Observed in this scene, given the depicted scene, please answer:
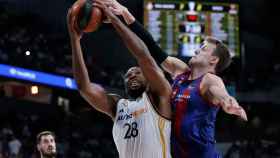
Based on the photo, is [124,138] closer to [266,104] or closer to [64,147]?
[64,147]

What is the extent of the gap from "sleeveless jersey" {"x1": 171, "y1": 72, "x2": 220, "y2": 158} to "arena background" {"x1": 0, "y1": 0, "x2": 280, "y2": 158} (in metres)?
9.43

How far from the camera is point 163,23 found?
519 inches

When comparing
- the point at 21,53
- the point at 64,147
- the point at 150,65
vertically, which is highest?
the point at 150,65

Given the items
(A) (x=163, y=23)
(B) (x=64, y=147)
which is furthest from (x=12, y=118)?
(A) (x=163, y=23)

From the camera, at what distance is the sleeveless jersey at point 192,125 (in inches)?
131

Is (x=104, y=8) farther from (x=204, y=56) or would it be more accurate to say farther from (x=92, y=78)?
(x=92, y=78)

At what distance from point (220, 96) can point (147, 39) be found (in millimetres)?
865

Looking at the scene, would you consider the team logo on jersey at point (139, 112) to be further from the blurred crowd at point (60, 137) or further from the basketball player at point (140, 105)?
the blurred crowd at point (60, 137)

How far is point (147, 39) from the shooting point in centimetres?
366

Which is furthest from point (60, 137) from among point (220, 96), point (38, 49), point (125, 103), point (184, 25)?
point (220, 96)

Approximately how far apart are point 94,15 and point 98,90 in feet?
2.09

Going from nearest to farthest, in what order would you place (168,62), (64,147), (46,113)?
1. (168,62)
2. (64,147)
3. (46,113)

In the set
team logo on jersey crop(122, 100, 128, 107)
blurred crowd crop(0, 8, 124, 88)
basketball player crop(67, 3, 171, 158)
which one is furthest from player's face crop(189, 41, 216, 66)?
blurred crowd crop(0, 8, 124, 88)

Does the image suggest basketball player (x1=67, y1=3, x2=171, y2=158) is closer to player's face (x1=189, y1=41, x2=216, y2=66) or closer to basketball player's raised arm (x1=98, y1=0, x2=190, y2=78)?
basketball player's raised arm (x1=98, y1=0, x2=190, y2=78)
